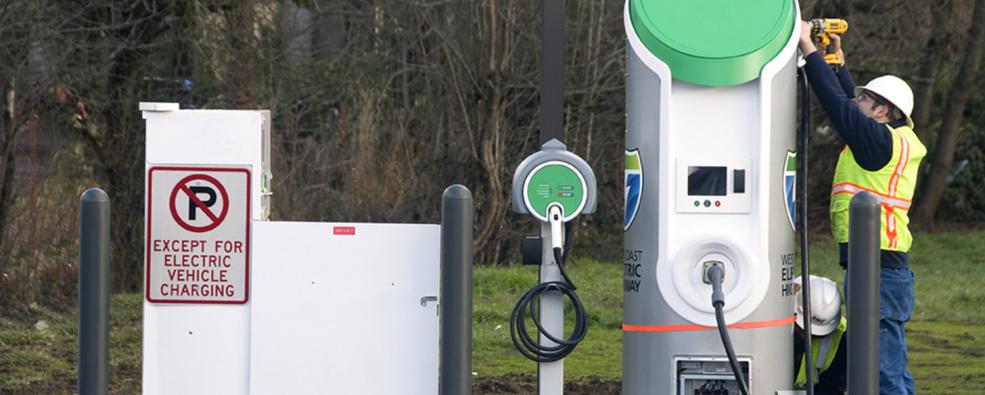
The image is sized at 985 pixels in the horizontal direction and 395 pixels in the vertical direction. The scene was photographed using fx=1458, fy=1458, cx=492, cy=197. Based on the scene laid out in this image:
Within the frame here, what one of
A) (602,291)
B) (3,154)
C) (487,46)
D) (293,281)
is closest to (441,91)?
(487,46)

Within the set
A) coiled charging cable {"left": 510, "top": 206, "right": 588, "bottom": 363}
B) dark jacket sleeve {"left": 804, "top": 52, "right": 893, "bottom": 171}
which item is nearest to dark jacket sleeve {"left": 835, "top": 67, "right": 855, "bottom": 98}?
dark jacket sleeve {"left": 804, "top": 52, "right": 893, "bottom": 171}

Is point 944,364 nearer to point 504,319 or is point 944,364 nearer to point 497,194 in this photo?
point 504,319

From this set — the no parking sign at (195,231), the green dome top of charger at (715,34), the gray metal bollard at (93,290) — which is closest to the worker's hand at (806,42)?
the green dome top of charger at (715,34)

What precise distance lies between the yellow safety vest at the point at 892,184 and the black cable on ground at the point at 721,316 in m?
0.97

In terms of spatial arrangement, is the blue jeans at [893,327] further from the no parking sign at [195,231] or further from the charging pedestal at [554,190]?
the no parking sign at [195,231]

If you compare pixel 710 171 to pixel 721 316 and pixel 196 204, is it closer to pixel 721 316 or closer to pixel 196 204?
pixel 721 316

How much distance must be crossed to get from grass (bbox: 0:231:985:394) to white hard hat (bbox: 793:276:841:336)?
6.09 feet

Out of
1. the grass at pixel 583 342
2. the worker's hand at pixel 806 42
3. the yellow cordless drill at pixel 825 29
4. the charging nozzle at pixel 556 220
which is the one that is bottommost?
the grass at pixel 583 342

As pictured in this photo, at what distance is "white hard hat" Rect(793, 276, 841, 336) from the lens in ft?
21.4

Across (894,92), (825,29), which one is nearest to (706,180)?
(825,29)

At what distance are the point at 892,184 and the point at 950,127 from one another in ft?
32.9

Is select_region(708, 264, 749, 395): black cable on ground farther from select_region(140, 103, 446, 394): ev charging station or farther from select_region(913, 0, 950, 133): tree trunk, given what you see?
select_region(913, 0, 950, 133): tree trunk

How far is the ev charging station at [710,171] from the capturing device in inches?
231

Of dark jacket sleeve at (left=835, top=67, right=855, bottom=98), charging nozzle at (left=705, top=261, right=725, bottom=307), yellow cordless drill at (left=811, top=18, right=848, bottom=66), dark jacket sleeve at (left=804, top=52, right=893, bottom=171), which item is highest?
yellow cordless drill at (left=811, top=18, right=848, bottom=66)
